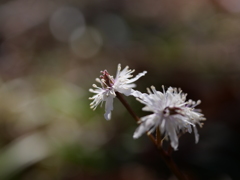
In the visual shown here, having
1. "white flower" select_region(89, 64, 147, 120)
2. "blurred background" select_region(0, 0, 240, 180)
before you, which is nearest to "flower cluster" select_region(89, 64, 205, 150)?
"white flower" select_region(89, 64, 147, 120)

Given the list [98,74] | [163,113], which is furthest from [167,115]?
[98,74]

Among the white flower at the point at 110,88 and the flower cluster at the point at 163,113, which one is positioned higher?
the white flower at the point at 110,88

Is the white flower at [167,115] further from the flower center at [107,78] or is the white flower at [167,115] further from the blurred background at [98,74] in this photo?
the blurred background at [98,74]

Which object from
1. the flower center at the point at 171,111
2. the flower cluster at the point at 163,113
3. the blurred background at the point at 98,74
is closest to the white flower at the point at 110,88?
the flower cluster at the point at 163,113

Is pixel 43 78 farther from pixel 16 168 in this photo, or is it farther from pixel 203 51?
pixel 203 51

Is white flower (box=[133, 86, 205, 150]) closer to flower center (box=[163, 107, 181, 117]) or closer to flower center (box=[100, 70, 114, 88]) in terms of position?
flower center (box=[163, 107, 181, 117])

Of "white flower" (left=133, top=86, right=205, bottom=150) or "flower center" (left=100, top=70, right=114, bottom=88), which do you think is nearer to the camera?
"white flower" (left=133, top=86, right=205, bottom=150)

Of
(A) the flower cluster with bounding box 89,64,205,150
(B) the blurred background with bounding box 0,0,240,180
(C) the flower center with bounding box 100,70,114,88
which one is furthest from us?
(B) the blurred background with bounding box 0,0,240,180

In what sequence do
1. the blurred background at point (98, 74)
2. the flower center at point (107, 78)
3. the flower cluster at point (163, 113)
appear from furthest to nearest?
the blurred background at point (98, 74) → the flower center at point (107, 78) → the flower cluster at point (163, 113)

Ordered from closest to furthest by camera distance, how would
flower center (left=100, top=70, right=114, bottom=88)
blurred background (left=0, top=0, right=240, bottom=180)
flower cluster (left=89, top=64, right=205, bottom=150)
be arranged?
flower cluster (left=89, top=64, right=205, bottom=150) < flower center (left=100, top=70, right=114, bottom=88) < blurred background (left=0, top=0, right=240, bottom=180)

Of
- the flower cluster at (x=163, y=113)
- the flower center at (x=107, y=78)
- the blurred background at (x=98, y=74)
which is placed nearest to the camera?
the flower cluster at (x=163, y=113)
